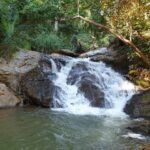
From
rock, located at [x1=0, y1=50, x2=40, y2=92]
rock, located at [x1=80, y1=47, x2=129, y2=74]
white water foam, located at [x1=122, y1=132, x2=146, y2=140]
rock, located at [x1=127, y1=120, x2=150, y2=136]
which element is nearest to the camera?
white water foam, located at [x1=122, y1=132, x2=146, y2=140]

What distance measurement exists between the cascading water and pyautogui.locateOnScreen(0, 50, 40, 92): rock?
0.98 metres

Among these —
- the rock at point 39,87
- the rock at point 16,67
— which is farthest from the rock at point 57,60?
the rock at point 39,87

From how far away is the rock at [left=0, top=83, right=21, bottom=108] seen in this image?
12.1m

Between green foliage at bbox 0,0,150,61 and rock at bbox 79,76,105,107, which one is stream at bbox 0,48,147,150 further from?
green foliage at bbox 0,0,150,61

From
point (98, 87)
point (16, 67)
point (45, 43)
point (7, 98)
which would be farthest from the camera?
point (45, 43)

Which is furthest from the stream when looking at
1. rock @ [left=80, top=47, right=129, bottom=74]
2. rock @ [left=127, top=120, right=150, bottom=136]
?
rock @ [left=80, top=47, right=129, bottom=74]

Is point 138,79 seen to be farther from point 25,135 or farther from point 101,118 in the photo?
point 25,135

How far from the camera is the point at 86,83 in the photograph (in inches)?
510

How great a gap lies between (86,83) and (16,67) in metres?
2.73

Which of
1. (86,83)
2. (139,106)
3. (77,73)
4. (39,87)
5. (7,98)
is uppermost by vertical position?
(77,73)

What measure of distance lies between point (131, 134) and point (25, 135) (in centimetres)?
269

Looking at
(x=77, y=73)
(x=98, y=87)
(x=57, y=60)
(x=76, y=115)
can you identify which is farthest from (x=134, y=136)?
(x=57, y=60)

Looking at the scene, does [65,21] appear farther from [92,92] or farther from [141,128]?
[141,128]

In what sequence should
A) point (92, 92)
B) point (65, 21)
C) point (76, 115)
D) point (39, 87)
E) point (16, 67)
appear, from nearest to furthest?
point (76, 115) < point (92, 92) < point (39, 87) < point (16, 67) < point (65, 21)
